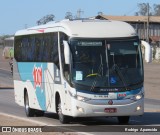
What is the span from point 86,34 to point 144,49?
6.40 feet

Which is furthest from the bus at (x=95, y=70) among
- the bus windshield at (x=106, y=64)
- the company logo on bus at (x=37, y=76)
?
the company logo on bus at (x=37, y=76)

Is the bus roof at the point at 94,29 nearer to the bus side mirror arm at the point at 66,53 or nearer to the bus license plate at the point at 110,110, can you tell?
the bus side mirror arm at the point at 66,53

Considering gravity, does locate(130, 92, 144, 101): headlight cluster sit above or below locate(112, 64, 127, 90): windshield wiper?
below

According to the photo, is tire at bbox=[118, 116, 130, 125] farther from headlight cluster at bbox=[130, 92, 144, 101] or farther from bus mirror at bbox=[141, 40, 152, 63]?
bus mirror at bbox=[141, 40, 152, 63]

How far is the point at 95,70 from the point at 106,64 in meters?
0.39

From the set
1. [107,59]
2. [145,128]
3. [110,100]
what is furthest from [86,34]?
[145,128]

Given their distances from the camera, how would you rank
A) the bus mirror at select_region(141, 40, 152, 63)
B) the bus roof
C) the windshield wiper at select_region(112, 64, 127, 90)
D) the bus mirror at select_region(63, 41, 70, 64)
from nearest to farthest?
1. the bus mirror at select_region(63, 41, 70, 64)
2. the windshield wiper at select_region(112, 64, 127, 90)
3. the bus roof
4. the bus mirror at select_region(141, 40, 152, 63)

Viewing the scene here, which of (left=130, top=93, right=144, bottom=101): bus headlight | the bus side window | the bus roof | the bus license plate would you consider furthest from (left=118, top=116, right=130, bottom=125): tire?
the bus roof

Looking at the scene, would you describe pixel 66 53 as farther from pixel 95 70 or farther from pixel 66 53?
pixel 95 70

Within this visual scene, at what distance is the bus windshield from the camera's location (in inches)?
708

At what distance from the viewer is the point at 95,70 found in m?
18.0

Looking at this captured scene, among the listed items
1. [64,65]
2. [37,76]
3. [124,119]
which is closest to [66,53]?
[64,65]

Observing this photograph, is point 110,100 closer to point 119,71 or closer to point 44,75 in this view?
point 119,71

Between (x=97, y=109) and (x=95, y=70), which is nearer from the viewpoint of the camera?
(x=97, y=109)
